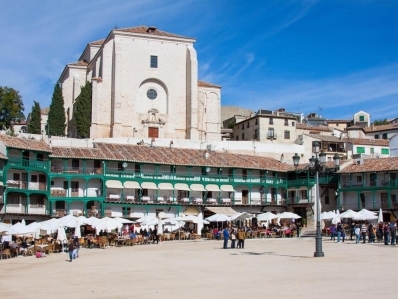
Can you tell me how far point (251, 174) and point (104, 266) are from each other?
34.3 meters

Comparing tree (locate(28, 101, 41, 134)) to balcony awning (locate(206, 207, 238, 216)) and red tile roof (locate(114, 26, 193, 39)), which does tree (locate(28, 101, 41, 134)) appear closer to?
red tile roof (locate(114, 26, 193, 39))

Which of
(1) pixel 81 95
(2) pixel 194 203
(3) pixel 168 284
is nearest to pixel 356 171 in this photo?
(2) pixel 194 203

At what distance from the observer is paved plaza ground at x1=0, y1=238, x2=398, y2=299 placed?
15.9 metres

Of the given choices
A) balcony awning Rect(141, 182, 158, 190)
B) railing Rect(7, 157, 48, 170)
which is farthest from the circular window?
railing Rect(7, 157, 48, 170)

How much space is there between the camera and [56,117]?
69312mm

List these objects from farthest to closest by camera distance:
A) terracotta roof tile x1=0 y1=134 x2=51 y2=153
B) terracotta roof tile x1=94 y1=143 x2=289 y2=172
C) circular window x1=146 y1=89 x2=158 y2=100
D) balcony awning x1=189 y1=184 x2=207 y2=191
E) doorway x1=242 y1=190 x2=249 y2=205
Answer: circular window x1=146 y1=89 x2=158 y2=100, doorway x1=242 y1=190 x2=249 y2=205, balcony awning x1=189 y1=184 x2=207 y2=191, terracotta roof tile x1=94 y1=143 x2=289 y2=172, terracotta roof tile x1=0 y1=134 x2=51 y2=153

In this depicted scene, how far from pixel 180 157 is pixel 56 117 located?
20153 millimetres

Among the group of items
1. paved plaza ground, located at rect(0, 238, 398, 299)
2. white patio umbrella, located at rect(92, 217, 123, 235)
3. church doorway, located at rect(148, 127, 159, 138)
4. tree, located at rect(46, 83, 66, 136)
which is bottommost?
paved plaza ground, located at rect(0, 238, 398, 299)

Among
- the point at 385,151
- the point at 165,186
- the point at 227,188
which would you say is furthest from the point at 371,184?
the point at 385,151

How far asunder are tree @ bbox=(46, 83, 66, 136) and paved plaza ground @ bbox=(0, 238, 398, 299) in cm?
4036

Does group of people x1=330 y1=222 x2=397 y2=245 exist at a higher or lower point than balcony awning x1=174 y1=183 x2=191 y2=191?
lower

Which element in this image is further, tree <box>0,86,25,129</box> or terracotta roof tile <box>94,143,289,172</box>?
tree <box>0,86,25,129</box>

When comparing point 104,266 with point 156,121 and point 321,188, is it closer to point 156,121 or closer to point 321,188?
point 321,188

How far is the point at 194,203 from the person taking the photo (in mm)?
54375
